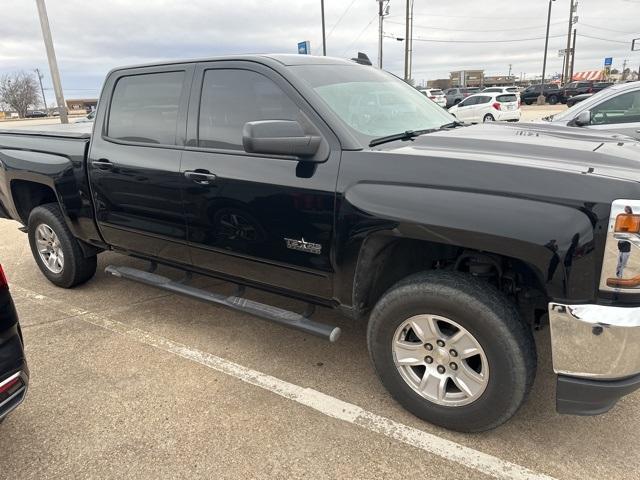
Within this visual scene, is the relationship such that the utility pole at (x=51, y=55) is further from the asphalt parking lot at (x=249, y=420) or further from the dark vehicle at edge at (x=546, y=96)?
the dark vehicle at edge at (x=546, y=96)

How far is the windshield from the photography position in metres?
2.87

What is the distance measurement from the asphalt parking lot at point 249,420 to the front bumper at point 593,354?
0.41 meters

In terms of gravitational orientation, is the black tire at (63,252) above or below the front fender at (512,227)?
below

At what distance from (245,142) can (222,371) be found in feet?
4.95

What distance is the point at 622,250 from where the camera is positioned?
1.93 meters

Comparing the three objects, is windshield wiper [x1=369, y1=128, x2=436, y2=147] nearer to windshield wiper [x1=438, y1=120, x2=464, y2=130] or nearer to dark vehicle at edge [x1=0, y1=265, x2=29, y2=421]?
windshield wiper [x1=438, y1=120, x2=464, y2=130]

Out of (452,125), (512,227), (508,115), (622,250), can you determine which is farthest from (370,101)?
(508,115)

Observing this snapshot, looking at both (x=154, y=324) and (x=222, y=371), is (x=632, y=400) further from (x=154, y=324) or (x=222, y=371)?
(x=154, y=324)

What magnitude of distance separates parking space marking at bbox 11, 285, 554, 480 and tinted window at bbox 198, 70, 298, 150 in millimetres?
1423

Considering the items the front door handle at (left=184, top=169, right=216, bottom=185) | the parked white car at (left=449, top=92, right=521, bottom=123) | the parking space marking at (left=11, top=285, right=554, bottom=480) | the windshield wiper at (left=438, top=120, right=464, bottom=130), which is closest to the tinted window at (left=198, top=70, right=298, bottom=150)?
the front door handle at (left=184, top=169, right=216, bottom=185)

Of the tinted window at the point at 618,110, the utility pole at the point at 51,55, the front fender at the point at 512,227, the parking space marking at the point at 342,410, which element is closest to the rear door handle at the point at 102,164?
the parking space marking at the point at 342,410

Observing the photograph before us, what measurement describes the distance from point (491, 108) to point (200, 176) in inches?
830

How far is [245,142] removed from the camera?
258 centimetres

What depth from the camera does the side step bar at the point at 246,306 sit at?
9.27 ft
